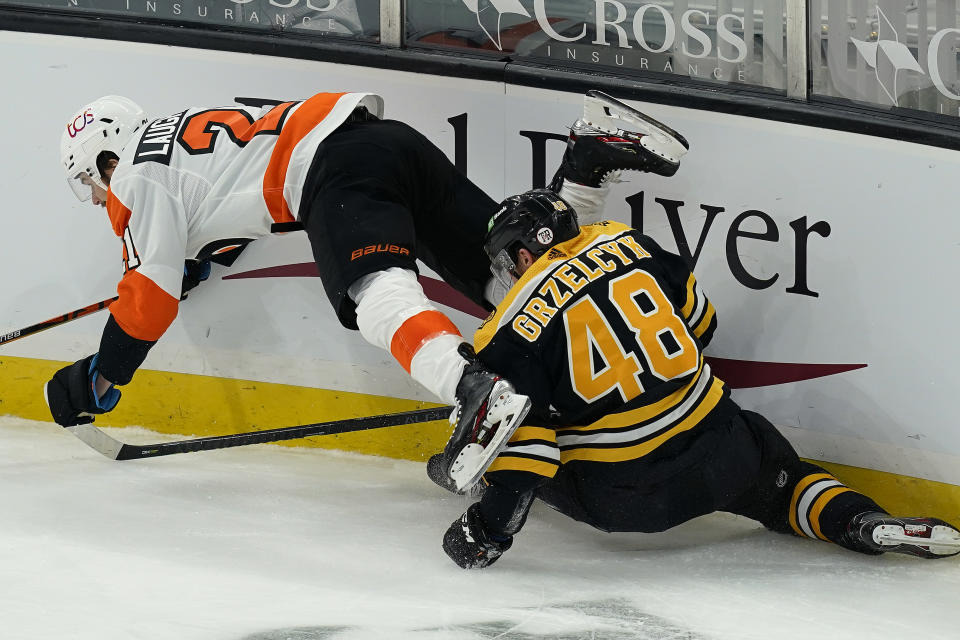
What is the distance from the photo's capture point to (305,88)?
3213 mm

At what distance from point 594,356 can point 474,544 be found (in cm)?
46

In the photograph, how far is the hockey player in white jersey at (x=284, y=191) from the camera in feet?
8.68

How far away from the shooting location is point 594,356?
236 cm

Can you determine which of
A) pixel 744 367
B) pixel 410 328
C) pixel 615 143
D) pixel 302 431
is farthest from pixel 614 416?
pixel 302 431

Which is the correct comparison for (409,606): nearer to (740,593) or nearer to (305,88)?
(740,593)

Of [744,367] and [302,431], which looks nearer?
[744,367]

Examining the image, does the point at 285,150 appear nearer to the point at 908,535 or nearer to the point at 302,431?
the point at 302,431

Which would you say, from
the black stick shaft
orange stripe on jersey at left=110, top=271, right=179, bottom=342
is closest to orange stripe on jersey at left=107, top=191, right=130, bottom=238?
orange stripe on jersey at left=110, top=271, right=179, bottom=342

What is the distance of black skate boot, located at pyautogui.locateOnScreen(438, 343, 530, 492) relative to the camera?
2158 mm

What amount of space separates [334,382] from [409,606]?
115 cm

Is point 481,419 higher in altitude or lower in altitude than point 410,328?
lower

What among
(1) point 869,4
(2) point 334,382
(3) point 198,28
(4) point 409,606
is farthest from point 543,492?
(3) point 198,28

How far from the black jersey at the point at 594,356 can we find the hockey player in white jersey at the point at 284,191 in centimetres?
33

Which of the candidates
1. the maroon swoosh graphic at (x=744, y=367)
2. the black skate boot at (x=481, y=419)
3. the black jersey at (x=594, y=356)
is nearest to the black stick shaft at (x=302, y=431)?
the maroon swoosh graphic at (x=744, y=367)
